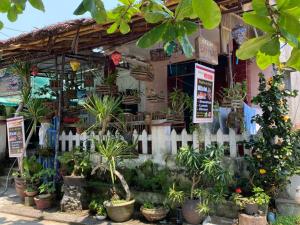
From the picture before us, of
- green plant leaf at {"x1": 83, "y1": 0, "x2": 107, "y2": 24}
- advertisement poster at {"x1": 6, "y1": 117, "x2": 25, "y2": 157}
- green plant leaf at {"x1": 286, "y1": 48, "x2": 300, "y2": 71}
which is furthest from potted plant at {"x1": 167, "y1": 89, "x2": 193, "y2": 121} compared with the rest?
green plant leaf at {"x1": 286, "y1": 48, "x2": 300, "y2": 71}

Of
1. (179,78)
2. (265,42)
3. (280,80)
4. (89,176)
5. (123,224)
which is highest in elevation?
(179,78)

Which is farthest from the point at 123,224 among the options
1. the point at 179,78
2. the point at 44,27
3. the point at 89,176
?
the point at 179,78

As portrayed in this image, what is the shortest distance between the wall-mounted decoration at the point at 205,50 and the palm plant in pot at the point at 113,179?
2.14 metres

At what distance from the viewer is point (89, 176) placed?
6984mm

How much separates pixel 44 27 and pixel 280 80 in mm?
4651

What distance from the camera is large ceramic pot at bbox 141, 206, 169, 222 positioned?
18.4 feet

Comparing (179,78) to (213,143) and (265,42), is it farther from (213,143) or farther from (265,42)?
(265,42)

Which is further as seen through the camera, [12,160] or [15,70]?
[12,160]

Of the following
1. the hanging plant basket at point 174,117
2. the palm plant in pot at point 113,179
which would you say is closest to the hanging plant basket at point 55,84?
the palm plant in pot at point 113,179

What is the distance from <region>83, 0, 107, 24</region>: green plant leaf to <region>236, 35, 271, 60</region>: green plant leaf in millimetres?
614

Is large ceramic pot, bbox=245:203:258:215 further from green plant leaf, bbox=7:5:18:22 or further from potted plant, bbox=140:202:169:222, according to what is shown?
green plant leaf, bbox=7:5:18:22

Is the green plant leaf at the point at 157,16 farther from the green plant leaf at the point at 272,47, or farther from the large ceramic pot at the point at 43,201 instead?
the large ceramic pot at the point at 43,201

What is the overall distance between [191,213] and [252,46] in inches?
181

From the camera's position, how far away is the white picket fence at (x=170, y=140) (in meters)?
5.86
